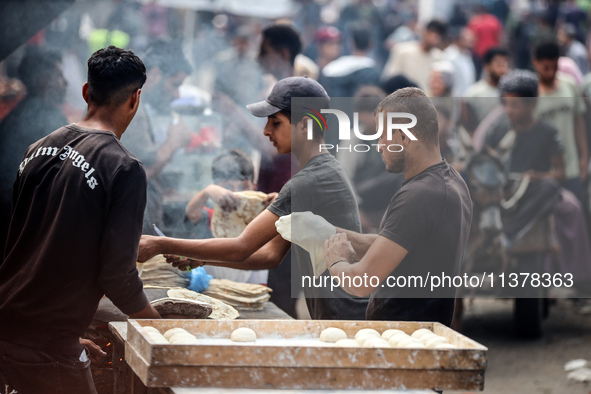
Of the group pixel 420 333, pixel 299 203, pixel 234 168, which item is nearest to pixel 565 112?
pixel 234 168

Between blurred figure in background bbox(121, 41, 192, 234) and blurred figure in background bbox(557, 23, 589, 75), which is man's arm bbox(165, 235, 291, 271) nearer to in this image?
blurred figure in background bbox(121, 41, 192, 234)

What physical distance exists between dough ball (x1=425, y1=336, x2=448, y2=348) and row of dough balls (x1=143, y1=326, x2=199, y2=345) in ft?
2.91

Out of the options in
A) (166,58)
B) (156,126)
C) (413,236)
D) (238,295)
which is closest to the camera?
(413,236)

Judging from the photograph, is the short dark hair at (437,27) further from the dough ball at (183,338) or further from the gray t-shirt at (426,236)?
the dough ball at (183,338)

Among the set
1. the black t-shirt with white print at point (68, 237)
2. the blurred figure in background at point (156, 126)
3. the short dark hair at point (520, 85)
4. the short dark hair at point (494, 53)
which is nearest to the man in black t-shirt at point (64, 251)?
the black t-shirt with white print at point (68, 237)

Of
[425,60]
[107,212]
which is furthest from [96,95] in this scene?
[425,60]

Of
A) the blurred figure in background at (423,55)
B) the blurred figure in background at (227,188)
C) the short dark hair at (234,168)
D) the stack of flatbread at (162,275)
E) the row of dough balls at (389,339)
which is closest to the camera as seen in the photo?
the row of dough balls at (389,339)

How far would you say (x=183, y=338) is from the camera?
299cm

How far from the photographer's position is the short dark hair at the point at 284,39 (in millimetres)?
6027

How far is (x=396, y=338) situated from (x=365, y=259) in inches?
18.4

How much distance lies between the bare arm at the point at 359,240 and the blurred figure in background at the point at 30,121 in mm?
2634

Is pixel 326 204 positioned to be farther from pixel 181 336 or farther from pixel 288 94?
pixel 181 336

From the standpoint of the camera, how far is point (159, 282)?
4191 millimetres

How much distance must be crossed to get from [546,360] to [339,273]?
357 cm
